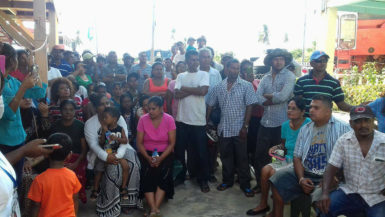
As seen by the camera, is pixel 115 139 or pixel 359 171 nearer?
pixel 359 171

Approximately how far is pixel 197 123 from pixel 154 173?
1074mm

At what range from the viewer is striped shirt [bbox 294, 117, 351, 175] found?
142 inches

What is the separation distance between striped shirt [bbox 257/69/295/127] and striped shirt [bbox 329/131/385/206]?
144 cm

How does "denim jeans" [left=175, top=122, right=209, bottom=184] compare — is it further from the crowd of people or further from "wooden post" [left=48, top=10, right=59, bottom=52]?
"wooden post" [left=48, top=10, right=59, bottom=52]

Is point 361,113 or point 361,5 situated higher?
point 361,5

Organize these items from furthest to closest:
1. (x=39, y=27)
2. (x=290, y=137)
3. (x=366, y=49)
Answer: (x=366, y=49), (x=39, y=27), (x=290, y=137)

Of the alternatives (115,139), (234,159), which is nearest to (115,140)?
(115,139)

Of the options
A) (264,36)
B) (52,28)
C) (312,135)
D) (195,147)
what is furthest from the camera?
(264,36)

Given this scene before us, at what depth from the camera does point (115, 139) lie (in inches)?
169

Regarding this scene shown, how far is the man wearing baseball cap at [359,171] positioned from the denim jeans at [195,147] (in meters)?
2.09

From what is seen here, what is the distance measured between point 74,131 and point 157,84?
1.65 m

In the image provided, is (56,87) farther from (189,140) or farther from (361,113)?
(361,113)

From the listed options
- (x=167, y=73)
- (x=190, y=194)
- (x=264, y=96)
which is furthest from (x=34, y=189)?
(x=167, y=73)

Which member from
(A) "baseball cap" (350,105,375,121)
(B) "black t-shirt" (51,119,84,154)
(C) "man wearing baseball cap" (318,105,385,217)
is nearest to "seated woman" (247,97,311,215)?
(C) "man wearing baseball cap" (318,105,385,217)
